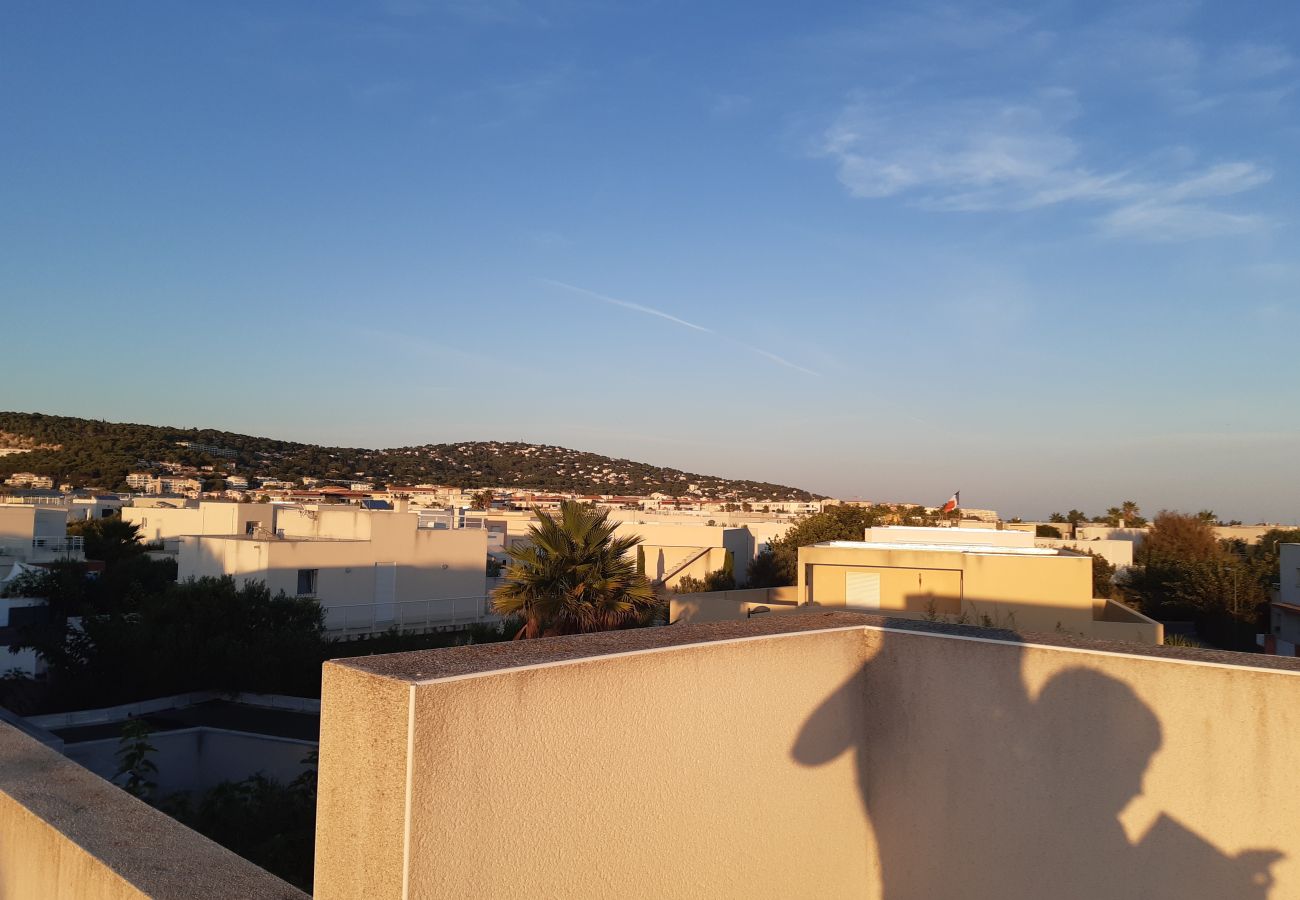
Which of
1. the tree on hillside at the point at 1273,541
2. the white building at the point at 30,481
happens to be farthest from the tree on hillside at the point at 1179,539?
the white building at the point at 30,481

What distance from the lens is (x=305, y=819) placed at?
9.27 metres

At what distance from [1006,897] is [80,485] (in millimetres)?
89150

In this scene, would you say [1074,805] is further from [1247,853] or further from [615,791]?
[615,791]

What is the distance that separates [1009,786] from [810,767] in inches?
31.9

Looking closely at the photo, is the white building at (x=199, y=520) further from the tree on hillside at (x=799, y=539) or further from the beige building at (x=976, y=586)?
the beige building at (x=976, y=586)

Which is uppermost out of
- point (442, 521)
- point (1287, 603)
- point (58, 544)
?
point (442, 521)

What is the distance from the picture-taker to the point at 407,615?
31062 mm

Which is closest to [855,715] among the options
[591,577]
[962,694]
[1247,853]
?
[962,694]

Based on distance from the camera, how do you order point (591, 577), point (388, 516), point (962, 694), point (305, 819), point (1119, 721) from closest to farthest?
point (1119, 721)
point (962, 694)
point (305, 819)
point (591, 577)
point (388, 516)

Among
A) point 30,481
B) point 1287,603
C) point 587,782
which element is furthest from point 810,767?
point 30,481

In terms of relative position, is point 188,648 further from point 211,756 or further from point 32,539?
point 32,539

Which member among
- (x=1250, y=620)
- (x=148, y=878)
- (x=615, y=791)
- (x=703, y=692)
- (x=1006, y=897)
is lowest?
(x=1250, y=620)

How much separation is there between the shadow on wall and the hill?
88.4 meters

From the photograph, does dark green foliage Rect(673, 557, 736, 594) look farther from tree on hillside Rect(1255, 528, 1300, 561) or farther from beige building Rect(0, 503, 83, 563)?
beige building Rect(0, 503, 83, 563)
